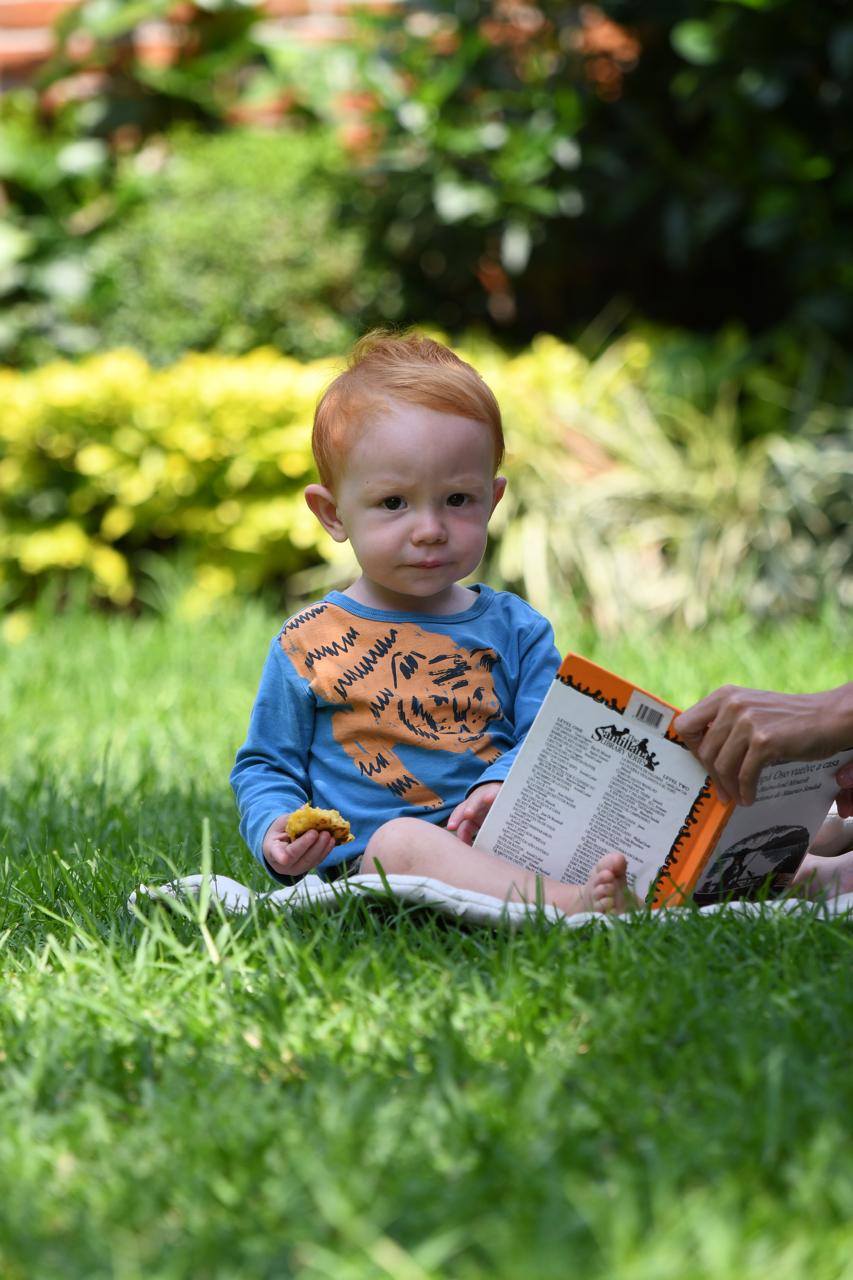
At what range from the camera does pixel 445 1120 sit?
1571mm

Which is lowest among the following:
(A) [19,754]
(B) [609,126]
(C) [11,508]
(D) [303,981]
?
(C) [11,508]

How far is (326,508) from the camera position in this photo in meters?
2.66

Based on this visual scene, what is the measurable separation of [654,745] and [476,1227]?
1.02 metres

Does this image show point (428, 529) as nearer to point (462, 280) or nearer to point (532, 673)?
point (532, 673)

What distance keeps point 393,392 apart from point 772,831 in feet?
3.02

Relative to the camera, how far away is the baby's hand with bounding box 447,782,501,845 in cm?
239

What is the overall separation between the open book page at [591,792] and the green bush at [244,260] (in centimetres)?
438

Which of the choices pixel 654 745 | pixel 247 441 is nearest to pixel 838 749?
pixel 654 745

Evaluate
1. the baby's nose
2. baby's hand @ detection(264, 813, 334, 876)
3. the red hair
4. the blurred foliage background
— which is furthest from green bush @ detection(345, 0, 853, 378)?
baby's hand @ detection(264, 813, 334, 876)

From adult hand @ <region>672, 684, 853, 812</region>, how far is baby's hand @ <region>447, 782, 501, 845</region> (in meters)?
0.34

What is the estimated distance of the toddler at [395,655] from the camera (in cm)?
248

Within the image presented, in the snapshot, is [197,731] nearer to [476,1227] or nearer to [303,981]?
[303,981]

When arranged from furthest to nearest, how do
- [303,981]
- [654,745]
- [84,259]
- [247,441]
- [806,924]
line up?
[84,259] → [247,441] → [654,745] → [806,924] → [303,981]

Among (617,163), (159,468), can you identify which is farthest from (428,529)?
(617,163)
